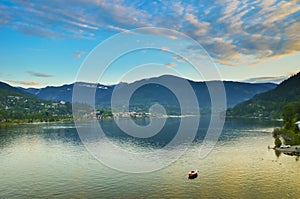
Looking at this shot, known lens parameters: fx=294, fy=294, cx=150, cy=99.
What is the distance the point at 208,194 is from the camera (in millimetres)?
26359

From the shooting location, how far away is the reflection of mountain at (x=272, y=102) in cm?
14334

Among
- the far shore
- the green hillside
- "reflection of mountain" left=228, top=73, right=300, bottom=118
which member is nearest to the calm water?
the far shore

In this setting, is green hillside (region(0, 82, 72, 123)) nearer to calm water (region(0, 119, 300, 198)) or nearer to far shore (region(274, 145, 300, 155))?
calm water (region(0, 119, 300, 198))

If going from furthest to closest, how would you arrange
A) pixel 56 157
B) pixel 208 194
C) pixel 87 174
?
pixel 56 157 < pixel 87 174 < pixel 208 194

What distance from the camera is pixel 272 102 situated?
154750 mm

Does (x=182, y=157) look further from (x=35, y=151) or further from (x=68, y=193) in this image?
(x=35, y=151)

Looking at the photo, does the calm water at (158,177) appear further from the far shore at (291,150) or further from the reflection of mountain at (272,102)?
the reflection of mountain at (272,102)

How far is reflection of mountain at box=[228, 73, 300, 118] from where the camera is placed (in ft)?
470

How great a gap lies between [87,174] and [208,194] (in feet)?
48.0

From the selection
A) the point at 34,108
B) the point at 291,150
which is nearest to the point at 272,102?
Answer: the point at 291,150

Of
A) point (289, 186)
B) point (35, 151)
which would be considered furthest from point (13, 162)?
point (289, 186)

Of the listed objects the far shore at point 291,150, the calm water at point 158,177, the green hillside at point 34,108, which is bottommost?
the calm water at point 158,177

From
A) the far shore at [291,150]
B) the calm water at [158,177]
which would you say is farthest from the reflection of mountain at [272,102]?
the calm water at [158,177]

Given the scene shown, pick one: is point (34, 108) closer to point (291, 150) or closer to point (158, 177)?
point (291, 150)
